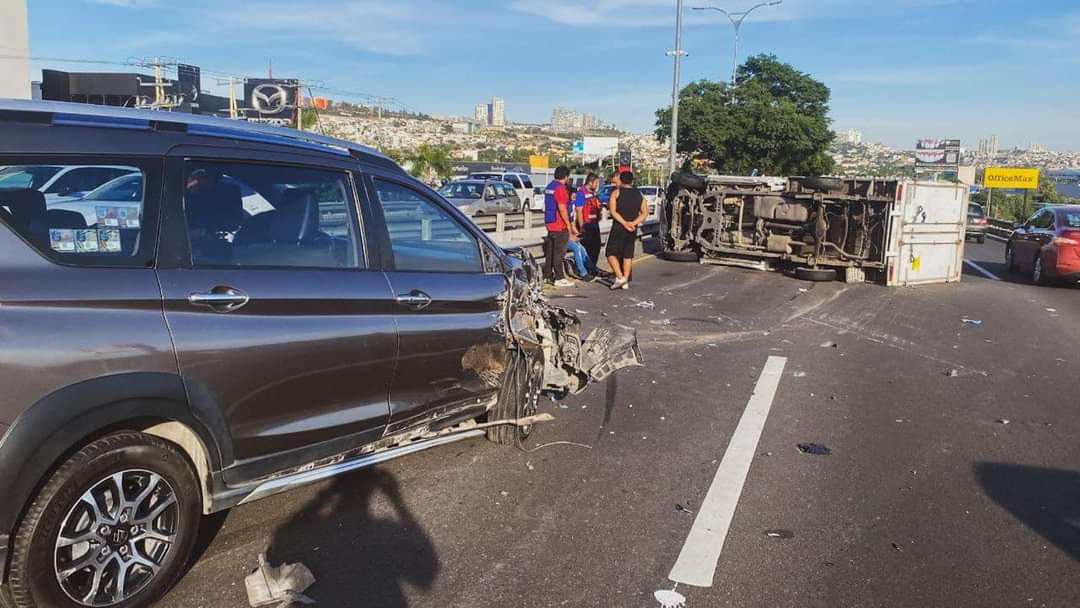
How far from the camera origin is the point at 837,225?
1563 cm

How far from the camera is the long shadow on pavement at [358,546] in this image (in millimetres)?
3793

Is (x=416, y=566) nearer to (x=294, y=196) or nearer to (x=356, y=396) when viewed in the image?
(x=356, y=396)

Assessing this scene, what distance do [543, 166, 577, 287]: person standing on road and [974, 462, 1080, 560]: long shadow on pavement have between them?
863 cm

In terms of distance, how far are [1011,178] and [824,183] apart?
4967cm

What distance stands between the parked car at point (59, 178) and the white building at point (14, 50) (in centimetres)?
3082

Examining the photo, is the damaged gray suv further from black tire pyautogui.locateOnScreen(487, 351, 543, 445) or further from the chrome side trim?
black tire pyautogui.locateOnScreen(487, 351, 543, 445)

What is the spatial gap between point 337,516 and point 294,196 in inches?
66.9

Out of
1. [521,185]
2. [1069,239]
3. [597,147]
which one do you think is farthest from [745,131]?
[1069,239]

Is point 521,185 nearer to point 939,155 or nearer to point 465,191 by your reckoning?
point 465,191

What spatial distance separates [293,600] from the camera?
3.66m

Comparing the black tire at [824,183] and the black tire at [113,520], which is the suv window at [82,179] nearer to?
the black tire at [113,520]

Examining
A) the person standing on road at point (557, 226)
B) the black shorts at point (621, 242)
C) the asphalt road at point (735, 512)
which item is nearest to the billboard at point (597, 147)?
the person standing on road at point (557, 226)

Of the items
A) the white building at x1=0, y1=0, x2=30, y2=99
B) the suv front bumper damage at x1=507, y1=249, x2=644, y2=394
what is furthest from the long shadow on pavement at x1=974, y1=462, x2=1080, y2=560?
the white building at x1=0, y1=0, x2=30, y2=99

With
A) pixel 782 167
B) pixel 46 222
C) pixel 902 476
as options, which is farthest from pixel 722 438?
pixel 782 167
